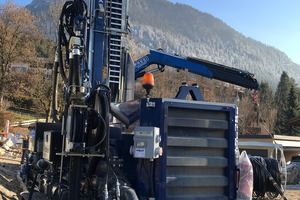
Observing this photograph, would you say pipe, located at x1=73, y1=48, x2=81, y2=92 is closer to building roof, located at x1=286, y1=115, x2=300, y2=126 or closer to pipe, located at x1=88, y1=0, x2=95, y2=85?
pipe, located at x1=88, y1=0, x2=95, y2=85

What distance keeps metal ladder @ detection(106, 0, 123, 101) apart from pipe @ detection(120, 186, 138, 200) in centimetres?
223

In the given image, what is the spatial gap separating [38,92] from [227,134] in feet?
74.2

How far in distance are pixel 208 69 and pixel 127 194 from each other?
3.90 m

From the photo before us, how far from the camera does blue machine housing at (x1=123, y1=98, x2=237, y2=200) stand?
4.03 meters

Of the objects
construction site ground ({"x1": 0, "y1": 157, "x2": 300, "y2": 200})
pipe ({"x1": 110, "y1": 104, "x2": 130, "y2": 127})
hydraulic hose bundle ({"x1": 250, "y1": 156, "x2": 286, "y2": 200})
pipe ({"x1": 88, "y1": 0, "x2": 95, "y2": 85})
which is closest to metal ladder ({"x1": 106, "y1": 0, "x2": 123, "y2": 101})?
pipe ({"x1": 88, "y1": 0, "x2": 95, "y2": 85})

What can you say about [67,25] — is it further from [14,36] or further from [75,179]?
[14,36]

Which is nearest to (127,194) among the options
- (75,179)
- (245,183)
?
(75,179)

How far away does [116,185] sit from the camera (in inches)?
153

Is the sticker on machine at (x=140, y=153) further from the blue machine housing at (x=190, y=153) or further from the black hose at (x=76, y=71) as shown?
the black hose at (x=76, y=71)

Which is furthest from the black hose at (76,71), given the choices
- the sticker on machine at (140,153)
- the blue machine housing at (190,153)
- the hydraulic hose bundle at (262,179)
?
the hydraulic hose bundle at (262,179)

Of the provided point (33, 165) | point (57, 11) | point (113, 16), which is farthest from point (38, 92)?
point (113, 16)

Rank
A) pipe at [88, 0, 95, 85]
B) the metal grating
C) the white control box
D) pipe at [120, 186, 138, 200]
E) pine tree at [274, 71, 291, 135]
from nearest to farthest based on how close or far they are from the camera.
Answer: pipe at [120, 186, 138, 200], the white control box, the metal grating, pipe at [88, 0, 95, 85], pine tree at [274, 71, 291, 135]

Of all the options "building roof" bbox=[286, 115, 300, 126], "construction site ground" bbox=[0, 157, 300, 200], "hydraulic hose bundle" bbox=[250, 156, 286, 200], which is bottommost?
"construction site ground" bbox=[0, 157, 300, 200]

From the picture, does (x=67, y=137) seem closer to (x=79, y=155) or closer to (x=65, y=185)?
(x=79, y=155)
